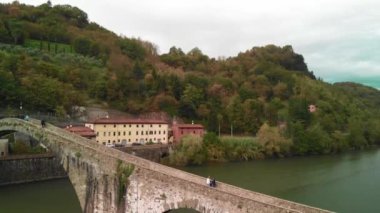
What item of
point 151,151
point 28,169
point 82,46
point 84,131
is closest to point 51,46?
point 82,46

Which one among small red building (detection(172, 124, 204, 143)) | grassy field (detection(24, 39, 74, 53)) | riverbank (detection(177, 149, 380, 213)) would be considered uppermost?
grassy field (detection(24, 39, 74, 53))

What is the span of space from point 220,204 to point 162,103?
53362 millimetres

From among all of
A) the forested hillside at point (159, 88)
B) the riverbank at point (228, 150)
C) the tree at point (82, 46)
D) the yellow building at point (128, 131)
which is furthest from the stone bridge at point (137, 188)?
the tree at point (82, 46)

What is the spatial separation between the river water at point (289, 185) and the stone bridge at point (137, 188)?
6406 mm

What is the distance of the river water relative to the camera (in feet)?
92.2

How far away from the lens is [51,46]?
264ft

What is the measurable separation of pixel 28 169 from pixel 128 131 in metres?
16.9

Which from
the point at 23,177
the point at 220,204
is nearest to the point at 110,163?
the point at 220,204

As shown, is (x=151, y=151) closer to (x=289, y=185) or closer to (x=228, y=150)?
(x=228, y=150)

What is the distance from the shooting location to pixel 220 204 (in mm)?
13500

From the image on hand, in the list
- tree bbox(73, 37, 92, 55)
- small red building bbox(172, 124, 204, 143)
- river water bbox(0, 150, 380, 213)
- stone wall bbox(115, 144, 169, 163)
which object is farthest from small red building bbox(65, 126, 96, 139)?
tree bbox(73, 37, 92, 55)

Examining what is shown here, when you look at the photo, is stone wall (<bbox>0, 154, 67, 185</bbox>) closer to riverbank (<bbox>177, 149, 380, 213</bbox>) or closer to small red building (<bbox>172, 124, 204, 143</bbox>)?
riverbank (<bbox>177, 149, 380, 213</bbox>)

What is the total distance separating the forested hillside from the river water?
1083cm

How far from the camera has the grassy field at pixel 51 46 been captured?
76775mm
